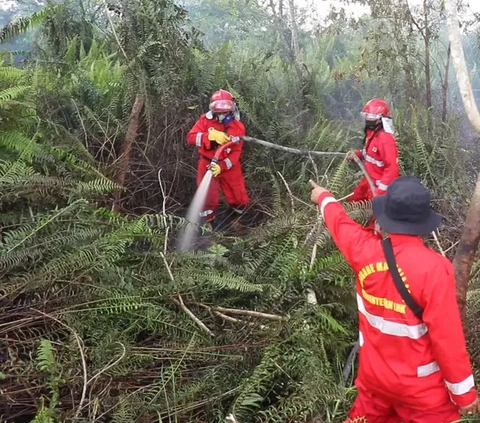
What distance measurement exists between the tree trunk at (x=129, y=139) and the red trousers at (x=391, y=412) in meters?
3.59

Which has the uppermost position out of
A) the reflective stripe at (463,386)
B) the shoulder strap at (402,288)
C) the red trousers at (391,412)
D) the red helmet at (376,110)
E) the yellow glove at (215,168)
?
the red helmet at (376,110)

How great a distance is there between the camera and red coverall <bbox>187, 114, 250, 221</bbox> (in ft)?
18.4

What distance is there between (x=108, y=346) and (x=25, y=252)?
32.8 inches

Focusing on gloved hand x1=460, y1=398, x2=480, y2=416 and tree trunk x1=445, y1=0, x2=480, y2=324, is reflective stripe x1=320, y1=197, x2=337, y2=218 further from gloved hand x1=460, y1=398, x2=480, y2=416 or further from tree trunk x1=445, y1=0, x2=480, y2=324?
gloved hand x1=460, y1=398, x2=480, y2=416

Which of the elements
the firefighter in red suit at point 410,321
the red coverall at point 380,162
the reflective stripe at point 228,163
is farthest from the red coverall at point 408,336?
the reflective stripe at point 228,163

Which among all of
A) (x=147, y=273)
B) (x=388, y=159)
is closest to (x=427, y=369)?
(x=147, y=273)

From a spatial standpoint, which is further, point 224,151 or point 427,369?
point 224,151

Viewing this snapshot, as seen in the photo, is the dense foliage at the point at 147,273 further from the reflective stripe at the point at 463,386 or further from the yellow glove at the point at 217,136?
the yellow glove at the point at 217,136

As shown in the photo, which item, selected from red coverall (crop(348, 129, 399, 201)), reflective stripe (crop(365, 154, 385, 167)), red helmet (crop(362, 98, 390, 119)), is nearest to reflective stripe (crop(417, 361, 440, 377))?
red coverall (crop(348, 129, 399, 201))

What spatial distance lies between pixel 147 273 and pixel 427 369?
6.59 ft

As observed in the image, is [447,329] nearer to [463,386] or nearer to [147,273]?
[463,386]

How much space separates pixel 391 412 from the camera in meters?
2.58

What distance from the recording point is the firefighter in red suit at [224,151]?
5.48 metres

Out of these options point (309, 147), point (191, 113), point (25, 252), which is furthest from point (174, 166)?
point (25, 252)
